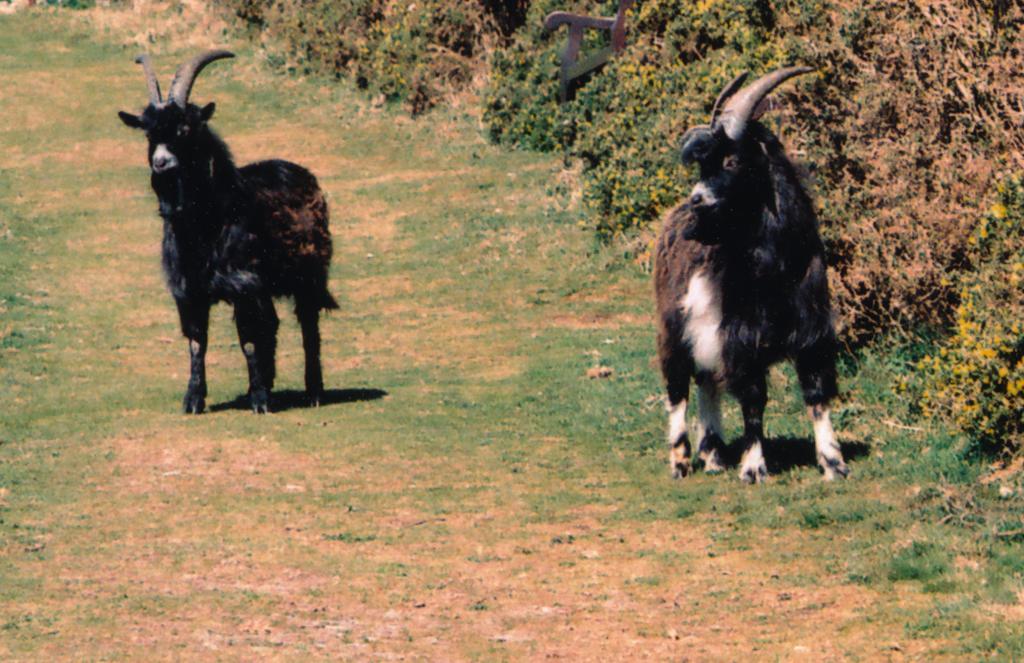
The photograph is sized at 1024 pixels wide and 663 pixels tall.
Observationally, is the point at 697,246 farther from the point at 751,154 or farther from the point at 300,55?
the point at 300,55

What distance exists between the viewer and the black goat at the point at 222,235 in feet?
46.9

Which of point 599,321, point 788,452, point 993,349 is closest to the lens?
point 993,349

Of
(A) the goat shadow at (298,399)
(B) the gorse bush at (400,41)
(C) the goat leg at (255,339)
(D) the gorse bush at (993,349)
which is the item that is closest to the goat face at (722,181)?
(D) the gorse bush at (993,349)

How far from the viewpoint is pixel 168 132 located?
46.5 ft

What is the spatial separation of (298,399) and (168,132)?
3.13 m

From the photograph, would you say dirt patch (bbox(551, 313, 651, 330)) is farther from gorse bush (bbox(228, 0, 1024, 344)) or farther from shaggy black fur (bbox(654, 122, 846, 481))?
shaggy black fur (bbox(654, 122, 846, 481))

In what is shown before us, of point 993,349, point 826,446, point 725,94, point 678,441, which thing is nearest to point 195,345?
point 678,441

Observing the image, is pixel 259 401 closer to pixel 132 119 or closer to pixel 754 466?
pixel 132 119

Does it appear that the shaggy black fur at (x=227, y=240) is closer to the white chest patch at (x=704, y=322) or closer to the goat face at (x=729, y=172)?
the white chest patch at (x=704, y=322)

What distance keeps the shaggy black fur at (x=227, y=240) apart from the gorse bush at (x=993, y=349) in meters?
6.14

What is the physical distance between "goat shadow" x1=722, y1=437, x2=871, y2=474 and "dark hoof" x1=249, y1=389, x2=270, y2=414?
4455mm

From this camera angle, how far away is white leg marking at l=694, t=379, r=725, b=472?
12.2 metres

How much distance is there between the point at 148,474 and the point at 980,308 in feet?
20.7

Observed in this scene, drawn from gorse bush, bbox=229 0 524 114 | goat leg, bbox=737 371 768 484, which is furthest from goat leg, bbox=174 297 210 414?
gorse bush, bbox=229 0 524 114
